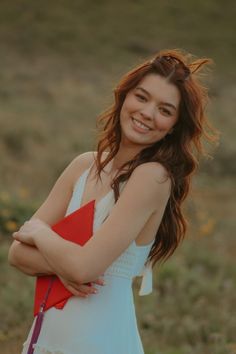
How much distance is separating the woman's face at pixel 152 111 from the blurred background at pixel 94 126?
117cm

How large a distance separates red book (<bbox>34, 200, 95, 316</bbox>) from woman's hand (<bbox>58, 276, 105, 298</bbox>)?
0.10 feet

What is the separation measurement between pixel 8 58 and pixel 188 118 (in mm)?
22663

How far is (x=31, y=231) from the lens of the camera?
2.83 m

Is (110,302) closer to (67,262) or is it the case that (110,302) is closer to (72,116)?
(67,262)

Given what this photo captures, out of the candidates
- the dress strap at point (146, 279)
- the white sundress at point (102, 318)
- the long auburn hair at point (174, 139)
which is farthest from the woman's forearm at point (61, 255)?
the dress strap at point (146, 279)

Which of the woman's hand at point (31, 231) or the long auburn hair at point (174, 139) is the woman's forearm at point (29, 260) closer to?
the woman's hand at point (31, 231)

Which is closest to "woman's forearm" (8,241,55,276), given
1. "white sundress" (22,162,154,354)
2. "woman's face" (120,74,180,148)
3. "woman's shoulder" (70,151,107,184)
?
"white sundress" (22,162,154,354)

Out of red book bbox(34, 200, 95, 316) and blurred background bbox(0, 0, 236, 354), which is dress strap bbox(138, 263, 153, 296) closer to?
red book bbox(34, 200, 95, 316)

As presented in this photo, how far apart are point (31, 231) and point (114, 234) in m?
0.32

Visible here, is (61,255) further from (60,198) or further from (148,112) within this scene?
(148,112)

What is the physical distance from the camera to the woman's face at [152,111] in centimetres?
281

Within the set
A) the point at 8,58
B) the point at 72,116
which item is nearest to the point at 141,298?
the point at 72,116

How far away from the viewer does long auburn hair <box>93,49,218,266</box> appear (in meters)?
2.83

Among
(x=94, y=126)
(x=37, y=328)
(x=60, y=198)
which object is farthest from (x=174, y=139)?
(x=94, y=126)
